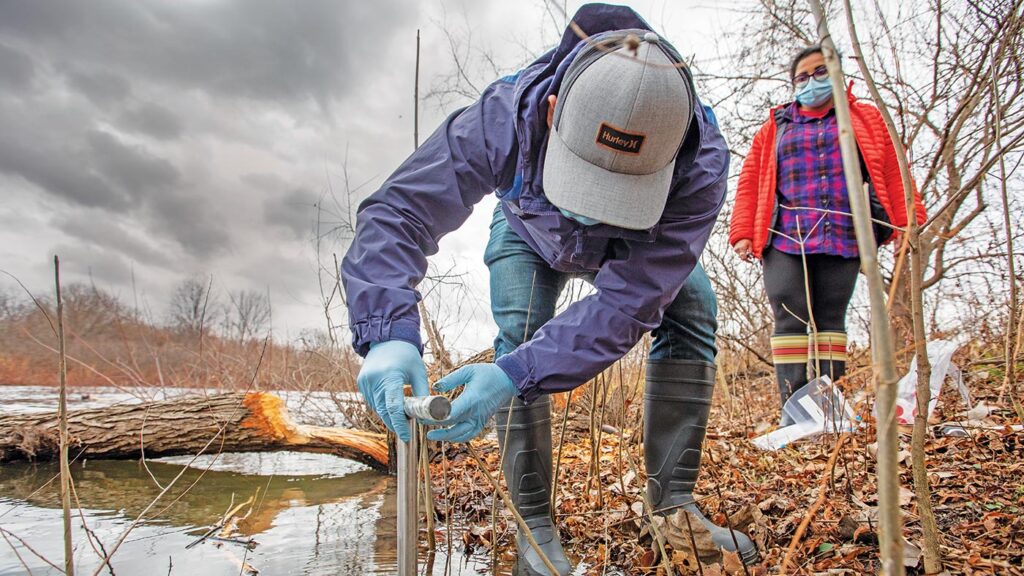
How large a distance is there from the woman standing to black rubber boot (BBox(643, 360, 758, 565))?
44.8 inches

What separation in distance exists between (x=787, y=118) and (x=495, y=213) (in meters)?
1.87

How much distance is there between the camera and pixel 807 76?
299 centimetres

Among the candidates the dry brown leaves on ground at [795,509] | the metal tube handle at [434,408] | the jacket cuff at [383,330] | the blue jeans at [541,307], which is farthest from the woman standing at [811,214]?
the metal tube handle at [434,408]

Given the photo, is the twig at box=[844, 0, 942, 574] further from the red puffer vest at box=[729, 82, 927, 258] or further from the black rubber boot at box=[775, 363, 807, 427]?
the red puffer vest at box=[729, 82, 927, 258]

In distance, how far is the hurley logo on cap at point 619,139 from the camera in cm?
138

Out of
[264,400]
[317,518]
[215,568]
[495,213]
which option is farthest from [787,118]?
[264,400]

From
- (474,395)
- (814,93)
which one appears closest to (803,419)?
(814,93)

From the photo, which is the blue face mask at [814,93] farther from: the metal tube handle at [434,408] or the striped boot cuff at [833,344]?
the metal tube handle at [434,408]

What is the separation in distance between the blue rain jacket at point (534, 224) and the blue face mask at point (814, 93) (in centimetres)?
155

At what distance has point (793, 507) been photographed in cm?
205

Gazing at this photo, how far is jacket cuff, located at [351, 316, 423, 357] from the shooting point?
1567mm

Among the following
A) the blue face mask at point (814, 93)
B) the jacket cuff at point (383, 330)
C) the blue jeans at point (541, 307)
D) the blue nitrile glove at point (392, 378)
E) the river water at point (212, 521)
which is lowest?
the river water at point (212, 521)

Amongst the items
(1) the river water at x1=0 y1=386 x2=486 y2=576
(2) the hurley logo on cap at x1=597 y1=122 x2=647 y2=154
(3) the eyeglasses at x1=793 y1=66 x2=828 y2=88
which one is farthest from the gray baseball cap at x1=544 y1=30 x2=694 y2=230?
(3) the eyeglasses at x1=793 y1=66 x2=828 y2=88

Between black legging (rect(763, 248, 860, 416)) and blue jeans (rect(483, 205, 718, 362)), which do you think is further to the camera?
black legging (rect(763, 248, 860, 416))
